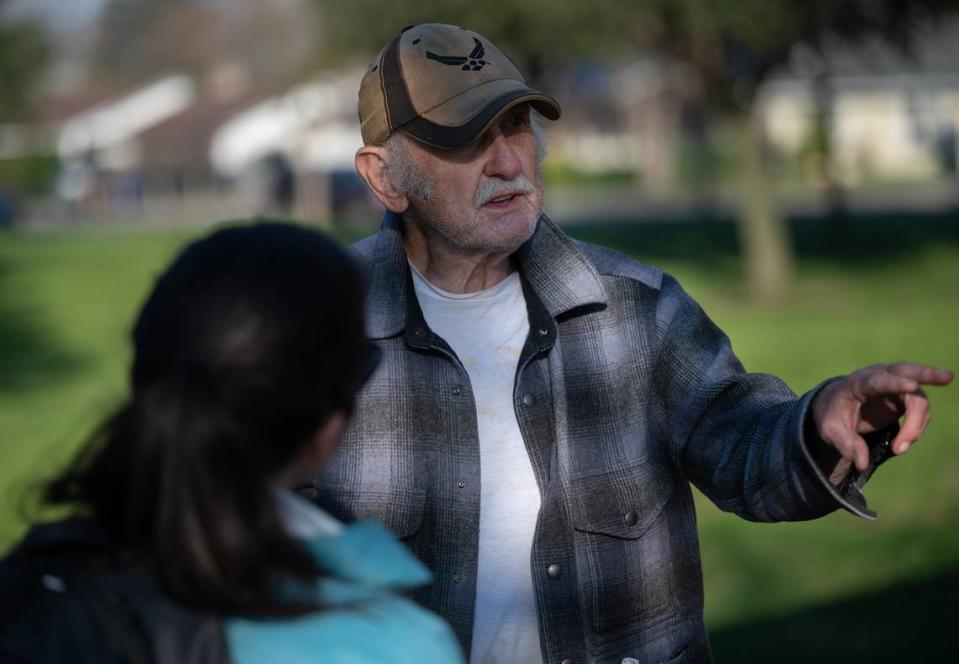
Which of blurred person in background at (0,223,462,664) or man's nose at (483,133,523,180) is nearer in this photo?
blurred person in background at (0,223,462,664)

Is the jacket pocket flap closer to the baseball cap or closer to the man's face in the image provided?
the man's face

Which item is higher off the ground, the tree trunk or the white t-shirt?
the white t-shirt

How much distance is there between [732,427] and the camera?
2750 mm

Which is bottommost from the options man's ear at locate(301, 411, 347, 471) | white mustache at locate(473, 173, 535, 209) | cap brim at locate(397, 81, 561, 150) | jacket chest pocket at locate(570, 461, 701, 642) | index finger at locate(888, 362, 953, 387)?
jacket chest pocket at locate(570, 461, 701, 642)

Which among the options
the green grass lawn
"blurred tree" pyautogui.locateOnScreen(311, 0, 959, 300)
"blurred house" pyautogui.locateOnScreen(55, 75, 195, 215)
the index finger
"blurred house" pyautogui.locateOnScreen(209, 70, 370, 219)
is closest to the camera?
the index finger

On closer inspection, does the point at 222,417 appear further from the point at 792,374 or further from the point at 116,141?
the point at 116,141

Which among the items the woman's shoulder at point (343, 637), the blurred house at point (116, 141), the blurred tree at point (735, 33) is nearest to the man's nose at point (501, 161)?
the woman's shoulder at point (343, 637)

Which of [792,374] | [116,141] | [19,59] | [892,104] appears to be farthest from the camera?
[116,141]

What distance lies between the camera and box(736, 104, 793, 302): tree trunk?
19.0 m

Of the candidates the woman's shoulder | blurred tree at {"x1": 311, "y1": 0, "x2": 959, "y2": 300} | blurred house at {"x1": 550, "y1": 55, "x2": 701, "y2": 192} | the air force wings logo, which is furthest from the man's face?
blurred house at {"x1": 550, "y1": 55, "x2": 701, "y2": 192}

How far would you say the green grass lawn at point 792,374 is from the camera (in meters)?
6.08

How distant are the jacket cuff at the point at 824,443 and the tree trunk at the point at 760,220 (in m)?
16.4

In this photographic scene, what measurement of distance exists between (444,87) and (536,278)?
1.44ft

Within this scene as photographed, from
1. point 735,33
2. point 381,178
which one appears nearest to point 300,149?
point 735,33
